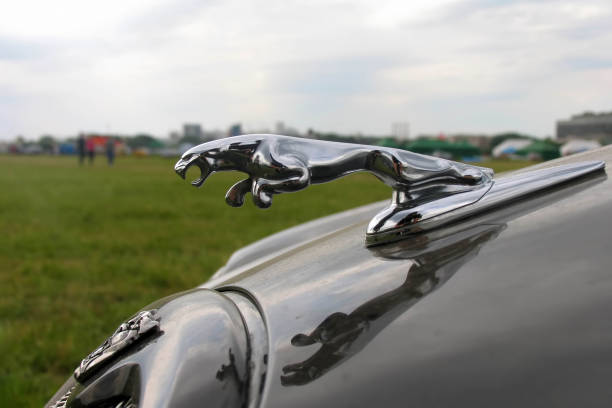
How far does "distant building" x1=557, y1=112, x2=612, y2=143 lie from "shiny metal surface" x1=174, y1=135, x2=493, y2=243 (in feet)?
5.42

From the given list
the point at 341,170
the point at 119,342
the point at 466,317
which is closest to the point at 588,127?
the point at 341,170

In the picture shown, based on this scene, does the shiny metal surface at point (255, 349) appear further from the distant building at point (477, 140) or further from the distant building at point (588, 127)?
the distant building at point (477, 140)

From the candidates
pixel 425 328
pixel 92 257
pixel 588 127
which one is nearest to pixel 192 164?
pixel 425 328

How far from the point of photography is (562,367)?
0.51 meters

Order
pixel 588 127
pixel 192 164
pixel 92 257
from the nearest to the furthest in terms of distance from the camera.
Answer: pixel 192 164 → pixel 588 127 → pixel 92 257

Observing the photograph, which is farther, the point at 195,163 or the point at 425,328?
the point at 195,163

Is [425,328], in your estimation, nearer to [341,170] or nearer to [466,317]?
[466,317]

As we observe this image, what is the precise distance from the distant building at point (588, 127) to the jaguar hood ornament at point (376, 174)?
5.29ft

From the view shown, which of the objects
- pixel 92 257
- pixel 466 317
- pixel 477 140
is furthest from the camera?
pixel 477 140

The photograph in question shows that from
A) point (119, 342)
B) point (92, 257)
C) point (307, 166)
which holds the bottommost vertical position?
point (92, 257)

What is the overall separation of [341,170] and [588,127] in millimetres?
2440

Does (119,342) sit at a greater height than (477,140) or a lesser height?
greater

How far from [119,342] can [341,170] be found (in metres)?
0.43

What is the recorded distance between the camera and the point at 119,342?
825 mm
